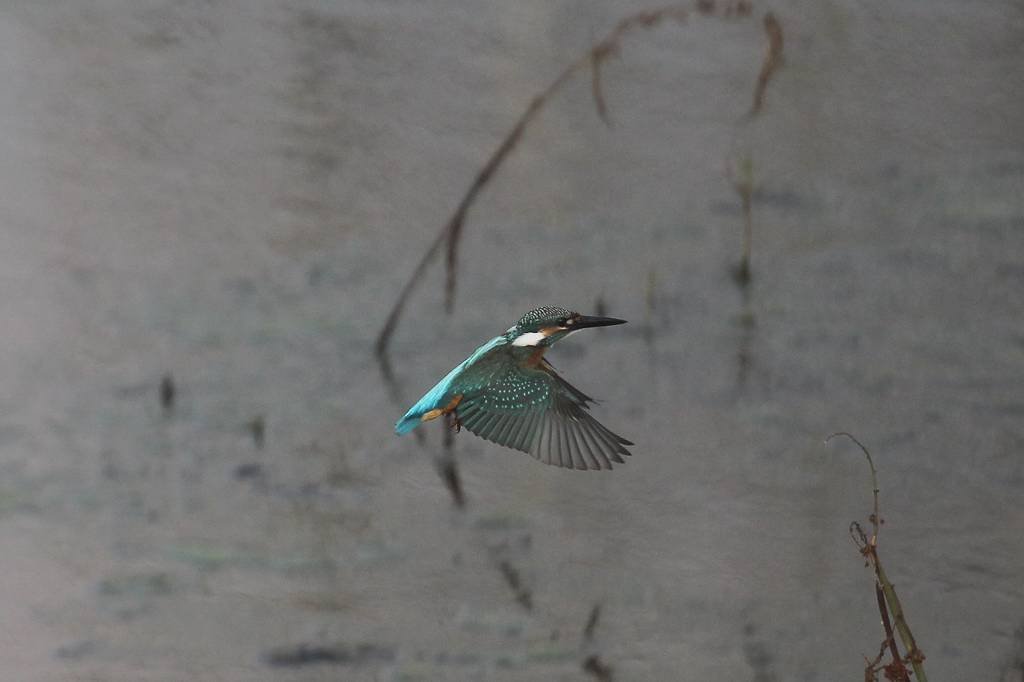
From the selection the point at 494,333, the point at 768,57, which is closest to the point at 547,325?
the point at 494,333

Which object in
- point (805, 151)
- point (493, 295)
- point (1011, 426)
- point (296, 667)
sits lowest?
point (296, 667)

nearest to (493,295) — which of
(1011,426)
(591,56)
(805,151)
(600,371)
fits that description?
(600,371)

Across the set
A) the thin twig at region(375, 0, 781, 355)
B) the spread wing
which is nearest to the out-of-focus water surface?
the thin twig at region(375, 0, 781, 355)

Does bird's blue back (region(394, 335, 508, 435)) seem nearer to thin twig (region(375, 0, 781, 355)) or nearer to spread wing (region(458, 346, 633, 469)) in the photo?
spread wing (region(458, 346, 633, 469))

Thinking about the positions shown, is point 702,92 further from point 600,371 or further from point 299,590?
Result: point 299,590

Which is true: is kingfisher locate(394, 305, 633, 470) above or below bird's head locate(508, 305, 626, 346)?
below

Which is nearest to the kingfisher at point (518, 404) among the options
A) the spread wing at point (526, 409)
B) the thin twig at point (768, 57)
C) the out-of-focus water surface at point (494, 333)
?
the spread wing at point (526, 409)

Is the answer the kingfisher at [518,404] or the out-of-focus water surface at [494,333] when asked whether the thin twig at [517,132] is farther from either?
the kingfisher at [518,404]

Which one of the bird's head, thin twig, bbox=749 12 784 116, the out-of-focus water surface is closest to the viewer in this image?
the bird's head
